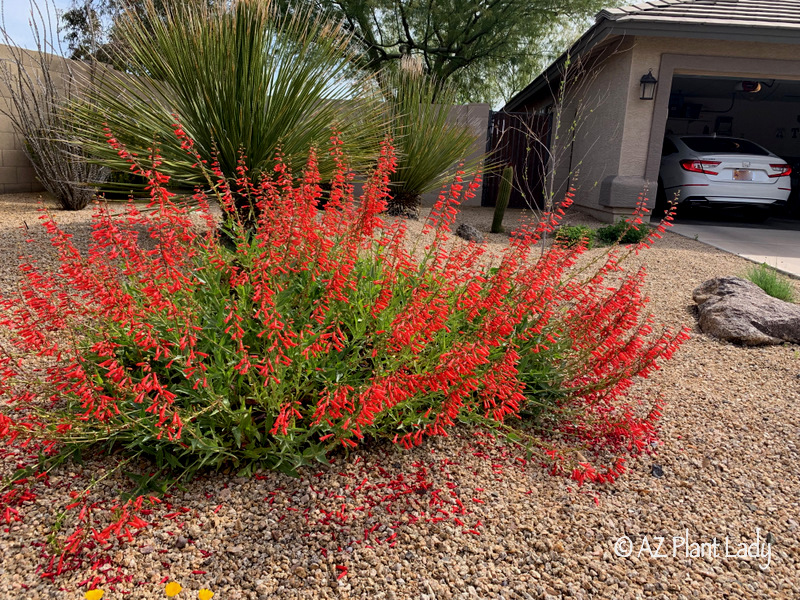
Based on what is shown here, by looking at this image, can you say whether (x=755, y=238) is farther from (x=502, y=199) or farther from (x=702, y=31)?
(x=502, y=199)

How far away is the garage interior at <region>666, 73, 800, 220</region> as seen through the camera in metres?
16.1

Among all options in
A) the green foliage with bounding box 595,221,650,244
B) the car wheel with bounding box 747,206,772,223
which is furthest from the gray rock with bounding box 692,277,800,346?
the car wheel with bounding box 747,206,772,223

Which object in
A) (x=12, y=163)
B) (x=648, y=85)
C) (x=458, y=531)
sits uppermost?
(x=648, y=85)

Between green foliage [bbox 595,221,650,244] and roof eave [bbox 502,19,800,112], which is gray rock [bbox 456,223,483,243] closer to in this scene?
green foliage [bbox 595,221,650,244]

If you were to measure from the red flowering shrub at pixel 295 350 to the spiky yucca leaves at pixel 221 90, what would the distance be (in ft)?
8.30

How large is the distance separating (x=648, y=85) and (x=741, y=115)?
9539 millimetres

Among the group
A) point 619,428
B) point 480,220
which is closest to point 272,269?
point 619,428

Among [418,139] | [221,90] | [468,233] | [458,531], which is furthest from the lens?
[418,139]

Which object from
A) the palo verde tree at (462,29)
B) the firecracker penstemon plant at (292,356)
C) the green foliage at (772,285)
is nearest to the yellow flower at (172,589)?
the firecracker penstemon plant at (292,356)

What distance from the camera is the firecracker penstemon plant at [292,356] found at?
7.02ft

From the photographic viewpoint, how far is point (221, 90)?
512 centimetres

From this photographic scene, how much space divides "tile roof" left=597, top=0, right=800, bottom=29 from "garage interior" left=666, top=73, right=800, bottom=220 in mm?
4812

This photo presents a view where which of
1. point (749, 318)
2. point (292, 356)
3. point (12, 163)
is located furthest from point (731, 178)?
point (12, 163)

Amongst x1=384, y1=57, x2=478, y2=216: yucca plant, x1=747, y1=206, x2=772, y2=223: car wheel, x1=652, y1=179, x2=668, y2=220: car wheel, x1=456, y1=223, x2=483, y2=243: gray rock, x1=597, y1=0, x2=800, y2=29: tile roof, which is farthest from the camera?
x1=747, y1=206, x2=772, y2=223: car wheel
